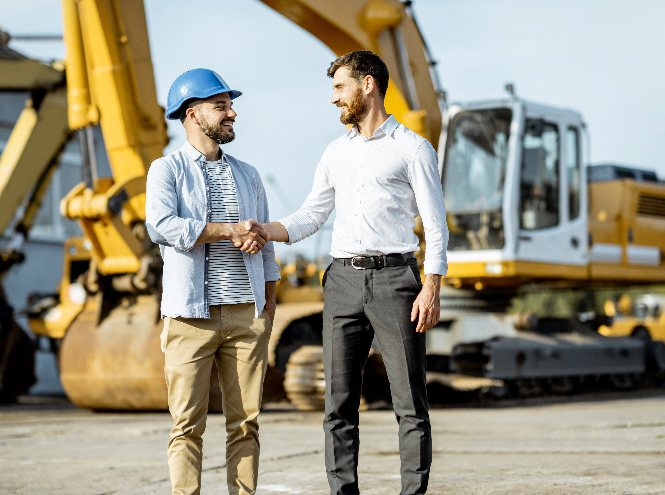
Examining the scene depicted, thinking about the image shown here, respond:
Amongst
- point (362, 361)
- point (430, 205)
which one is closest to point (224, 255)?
point (362, 361)

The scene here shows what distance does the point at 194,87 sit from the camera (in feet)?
12.3

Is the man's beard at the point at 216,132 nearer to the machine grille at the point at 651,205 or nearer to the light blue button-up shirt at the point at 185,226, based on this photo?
the light blue button-up shirt at the point at 185,226

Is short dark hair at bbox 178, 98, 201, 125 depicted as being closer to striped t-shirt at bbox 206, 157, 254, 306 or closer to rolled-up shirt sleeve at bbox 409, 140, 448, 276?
striped t-shirt at bbox 206, 157, 254, 306

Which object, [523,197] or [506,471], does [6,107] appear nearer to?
[523,197]

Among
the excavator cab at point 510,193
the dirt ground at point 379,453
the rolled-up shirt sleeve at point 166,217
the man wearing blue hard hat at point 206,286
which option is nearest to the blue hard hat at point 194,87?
the man wearing blue hard hat at point 206,286

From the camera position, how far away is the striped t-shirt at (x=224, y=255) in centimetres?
367

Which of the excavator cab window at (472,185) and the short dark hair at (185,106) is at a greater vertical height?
the excavator cab window at (472,185)

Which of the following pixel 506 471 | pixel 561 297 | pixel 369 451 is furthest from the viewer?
pixel 561 297

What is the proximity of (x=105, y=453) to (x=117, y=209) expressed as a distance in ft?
11.4

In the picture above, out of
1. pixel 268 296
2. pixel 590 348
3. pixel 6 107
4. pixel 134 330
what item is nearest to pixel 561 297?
pixel 6 107

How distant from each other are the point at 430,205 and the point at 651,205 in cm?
1072

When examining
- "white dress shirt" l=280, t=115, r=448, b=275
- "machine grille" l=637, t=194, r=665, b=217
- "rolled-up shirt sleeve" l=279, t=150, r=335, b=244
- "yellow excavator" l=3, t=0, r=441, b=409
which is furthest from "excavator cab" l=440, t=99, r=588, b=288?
"white dress shirt" l=280, t=115, r=448, b=275

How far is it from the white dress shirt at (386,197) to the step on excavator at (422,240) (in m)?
5.59

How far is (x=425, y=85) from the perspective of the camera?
10.7 meters
